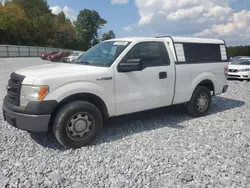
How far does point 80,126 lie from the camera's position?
3924 millimetres

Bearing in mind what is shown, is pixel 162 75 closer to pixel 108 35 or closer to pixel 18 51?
pixel 18 51

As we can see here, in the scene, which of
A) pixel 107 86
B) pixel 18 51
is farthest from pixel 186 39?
pixel 18 51

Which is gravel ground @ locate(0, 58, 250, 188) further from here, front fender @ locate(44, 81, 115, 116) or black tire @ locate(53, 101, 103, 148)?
front fender @ locate(44, 81, 115, 116)

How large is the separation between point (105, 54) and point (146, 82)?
0.98 m

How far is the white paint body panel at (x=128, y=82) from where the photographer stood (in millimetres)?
3674

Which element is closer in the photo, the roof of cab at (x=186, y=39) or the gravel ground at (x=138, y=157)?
the gravel ground at (x=138, y=157)

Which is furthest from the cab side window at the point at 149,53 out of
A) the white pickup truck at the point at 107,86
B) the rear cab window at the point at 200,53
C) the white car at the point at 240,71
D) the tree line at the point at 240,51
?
the tree line at the point at 240,51

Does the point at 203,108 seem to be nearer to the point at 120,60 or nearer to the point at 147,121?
the point at 147,121

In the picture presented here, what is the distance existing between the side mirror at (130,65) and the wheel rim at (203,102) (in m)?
2.27

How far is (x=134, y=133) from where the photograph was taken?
4605 millimetres

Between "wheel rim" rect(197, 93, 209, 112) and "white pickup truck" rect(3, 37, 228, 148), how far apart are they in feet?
0.05

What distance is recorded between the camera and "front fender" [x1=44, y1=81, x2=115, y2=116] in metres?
3.62

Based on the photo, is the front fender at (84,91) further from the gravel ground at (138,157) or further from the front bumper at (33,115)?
the gravel ground at (138,157)

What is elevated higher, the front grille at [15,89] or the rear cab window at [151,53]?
the rear cab window at [151,53]
